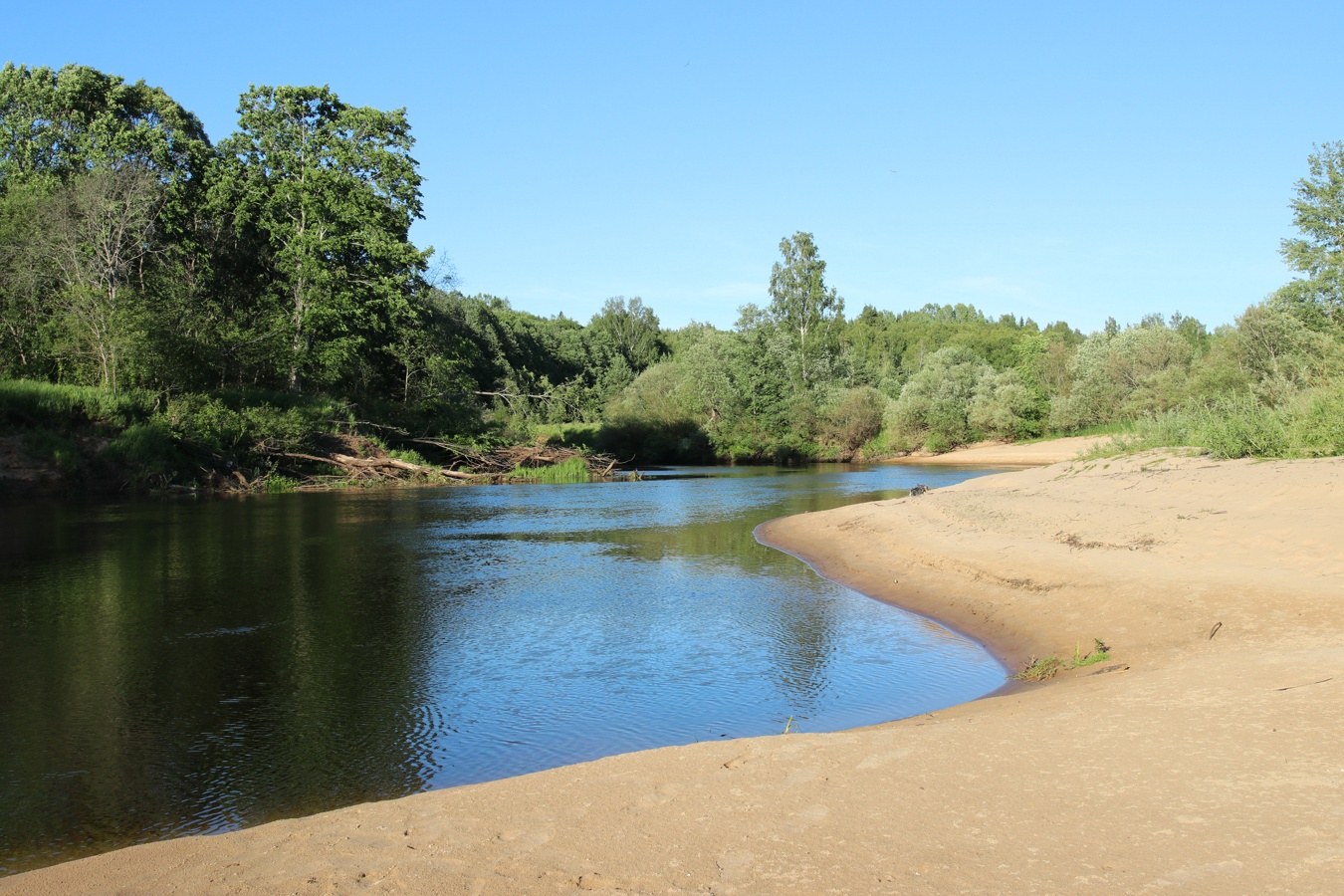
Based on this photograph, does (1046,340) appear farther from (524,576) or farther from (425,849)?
(425,849)

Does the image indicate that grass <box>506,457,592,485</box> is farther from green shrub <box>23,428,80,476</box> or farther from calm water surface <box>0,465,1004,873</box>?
calm water surface <box>0,465,1004,873</box>

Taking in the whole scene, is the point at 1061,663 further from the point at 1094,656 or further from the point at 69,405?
the point at 69,405

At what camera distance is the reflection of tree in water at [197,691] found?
6.07 m

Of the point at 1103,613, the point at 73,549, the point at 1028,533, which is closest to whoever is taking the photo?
the point at 1103,613

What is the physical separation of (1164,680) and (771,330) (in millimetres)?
66399

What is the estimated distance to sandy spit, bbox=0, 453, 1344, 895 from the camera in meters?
3.96

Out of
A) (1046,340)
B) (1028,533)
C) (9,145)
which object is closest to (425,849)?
(1028,533)

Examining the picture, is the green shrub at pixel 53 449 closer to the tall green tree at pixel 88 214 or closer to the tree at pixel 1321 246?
the tall green tree at pixel 88 214

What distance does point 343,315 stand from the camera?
41.4m

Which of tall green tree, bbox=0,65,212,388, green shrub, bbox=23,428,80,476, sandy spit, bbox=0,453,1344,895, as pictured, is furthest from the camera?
tall green tree, bbox=0,65,212,388

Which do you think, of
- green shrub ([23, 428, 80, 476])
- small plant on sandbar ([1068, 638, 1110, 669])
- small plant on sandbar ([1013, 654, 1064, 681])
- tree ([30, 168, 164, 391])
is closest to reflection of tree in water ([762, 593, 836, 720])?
small plant on sandbar ([1013, 654, 1064, 681])

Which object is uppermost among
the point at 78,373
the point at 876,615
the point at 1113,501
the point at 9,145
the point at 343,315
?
the point at 9,145

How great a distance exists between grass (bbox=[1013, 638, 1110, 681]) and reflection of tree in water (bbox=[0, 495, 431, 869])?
5669mm

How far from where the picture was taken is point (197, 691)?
8711 millimetres
